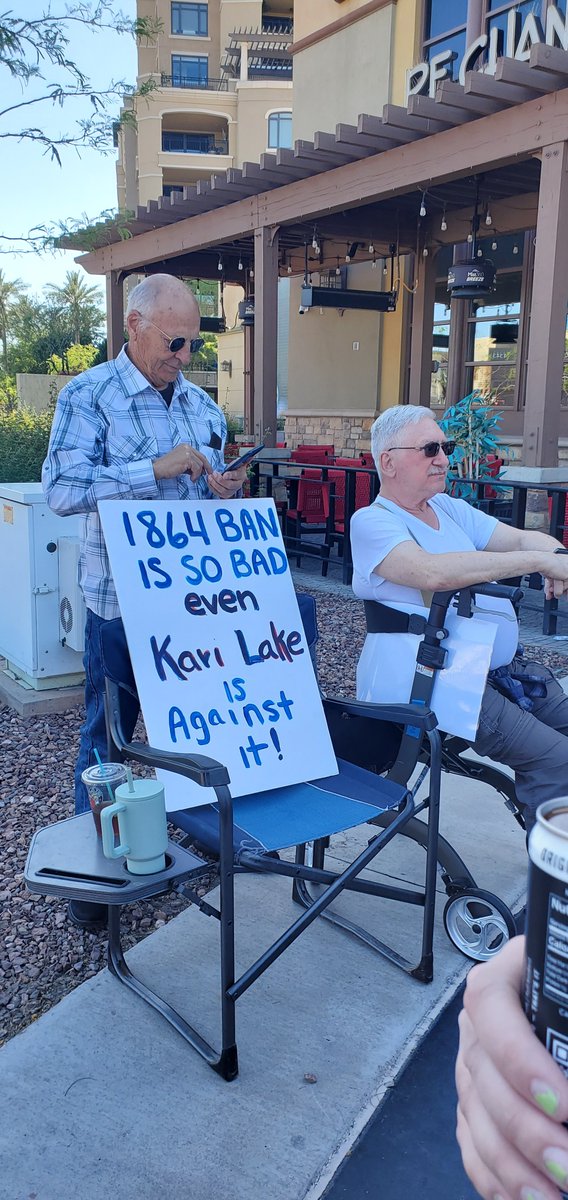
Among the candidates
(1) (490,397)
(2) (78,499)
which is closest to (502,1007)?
(2) (78,499)

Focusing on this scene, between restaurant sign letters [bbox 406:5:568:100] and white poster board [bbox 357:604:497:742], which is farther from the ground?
restaurant sign letters [bbox 406:5:568:100]

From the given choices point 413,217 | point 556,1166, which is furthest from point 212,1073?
point 413,217

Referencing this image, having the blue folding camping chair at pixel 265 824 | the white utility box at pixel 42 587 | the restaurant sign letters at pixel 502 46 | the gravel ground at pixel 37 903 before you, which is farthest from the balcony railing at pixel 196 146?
the blue folding camping chair at pixel 265 824

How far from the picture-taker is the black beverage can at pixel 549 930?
1.81 feet

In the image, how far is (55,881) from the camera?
194 centimetres

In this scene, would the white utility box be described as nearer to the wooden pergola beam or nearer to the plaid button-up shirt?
the plaid button-up shirt

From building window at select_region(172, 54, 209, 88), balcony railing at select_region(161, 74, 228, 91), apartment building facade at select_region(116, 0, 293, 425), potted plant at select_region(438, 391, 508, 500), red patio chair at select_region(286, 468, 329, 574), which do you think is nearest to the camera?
potted plant at select_region(438, 391, 508, 500)

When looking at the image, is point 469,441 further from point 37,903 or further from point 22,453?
point 37,903

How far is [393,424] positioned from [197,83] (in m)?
48.5

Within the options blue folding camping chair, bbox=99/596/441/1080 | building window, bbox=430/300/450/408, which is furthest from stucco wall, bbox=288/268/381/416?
blue folding camping chair, bbox=99/596/441/1080

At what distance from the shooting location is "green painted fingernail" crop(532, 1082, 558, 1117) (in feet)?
1.90

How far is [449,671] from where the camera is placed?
245cm

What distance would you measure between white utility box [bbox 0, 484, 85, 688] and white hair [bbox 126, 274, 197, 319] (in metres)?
1.82

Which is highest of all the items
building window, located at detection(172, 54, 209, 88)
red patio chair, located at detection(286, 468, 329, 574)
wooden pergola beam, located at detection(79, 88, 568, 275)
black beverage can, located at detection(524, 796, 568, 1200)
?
building window, located at detection(172, 54, 209, 88)
